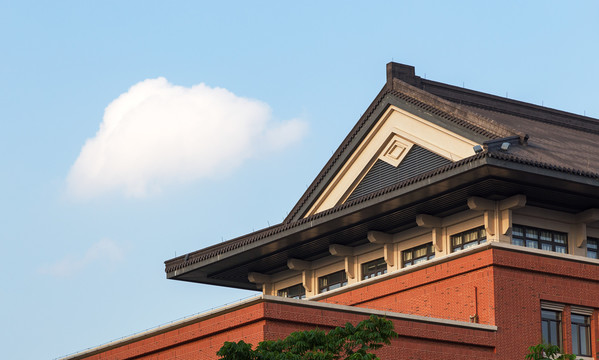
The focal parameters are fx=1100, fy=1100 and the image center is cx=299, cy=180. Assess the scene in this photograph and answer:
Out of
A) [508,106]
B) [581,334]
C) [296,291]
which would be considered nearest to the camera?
[581,334]

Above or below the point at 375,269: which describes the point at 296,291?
below

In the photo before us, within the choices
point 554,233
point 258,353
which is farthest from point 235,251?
point 258,353

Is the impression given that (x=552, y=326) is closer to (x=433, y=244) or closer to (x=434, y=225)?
(x=433, y=244)

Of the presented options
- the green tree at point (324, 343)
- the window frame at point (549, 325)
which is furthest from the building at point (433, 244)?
the green tree at point (324, 343)

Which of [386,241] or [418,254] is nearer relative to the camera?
[418,254]

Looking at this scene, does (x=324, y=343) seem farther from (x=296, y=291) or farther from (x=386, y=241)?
(x=296, y=291)

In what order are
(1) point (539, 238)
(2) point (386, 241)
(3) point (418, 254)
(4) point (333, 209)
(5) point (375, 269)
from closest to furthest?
1. (1) point (539, 238)
2. (4) point (333, 209)
3. (3) point (418, 254)
4. (2) point (386, 241)
5. (5) point (375, 269)

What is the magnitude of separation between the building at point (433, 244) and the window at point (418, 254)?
44 mm

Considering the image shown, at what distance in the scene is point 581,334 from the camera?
29.8 metres

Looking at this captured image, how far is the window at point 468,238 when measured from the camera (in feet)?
106

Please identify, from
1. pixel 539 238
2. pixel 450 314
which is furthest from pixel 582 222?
pixel 450 314

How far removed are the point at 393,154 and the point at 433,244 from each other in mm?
3483

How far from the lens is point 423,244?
34.3 metres

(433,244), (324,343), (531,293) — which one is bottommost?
(324,343)
